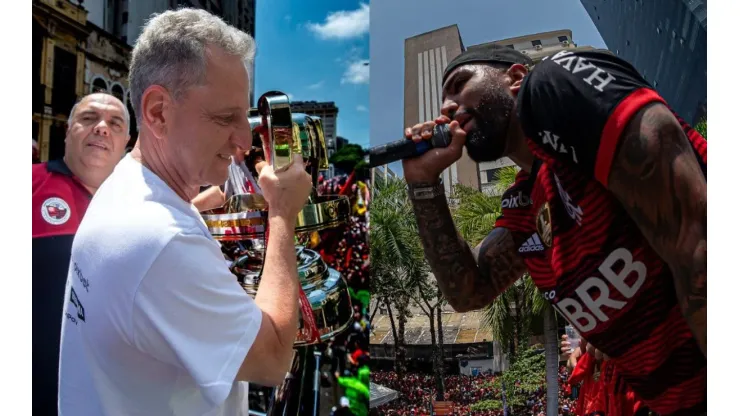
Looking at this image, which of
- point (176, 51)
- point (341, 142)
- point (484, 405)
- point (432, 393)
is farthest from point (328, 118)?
point (484, 405)

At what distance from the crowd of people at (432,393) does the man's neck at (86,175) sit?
5.72ft

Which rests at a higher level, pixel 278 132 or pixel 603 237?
pixel 278 132

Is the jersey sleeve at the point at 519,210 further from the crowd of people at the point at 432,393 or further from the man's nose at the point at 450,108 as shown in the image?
the crowd of people at the point at 432,393

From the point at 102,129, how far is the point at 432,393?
6.82 ft

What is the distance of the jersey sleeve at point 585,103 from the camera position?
2.27 ft

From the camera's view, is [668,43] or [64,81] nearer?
[64,81]

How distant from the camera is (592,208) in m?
0.87

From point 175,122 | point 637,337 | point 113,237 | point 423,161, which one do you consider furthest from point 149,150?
point 637,337

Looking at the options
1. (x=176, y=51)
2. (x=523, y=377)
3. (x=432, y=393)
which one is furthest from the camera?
Result: (x=432, y=393)

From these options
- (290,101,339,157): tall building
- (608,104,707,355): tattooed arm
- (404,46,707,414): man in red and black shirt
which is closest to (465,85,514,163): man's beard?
(404,46,707,414): man in red and black shirt

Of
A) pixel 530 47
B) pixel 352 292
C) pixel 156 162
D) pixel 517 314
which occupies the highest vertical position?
pixel 530 47

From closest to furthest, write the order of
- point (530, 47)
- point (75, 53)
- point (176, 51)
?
point (176, 51) → point (75, 53) → point (530, 47)

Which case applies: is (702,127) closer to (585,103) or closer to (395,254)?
(585,103)

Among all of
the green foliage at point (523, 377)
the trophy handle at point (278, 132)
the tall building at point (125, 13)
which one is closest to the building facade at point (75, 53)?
the tall building at point (125, 13)
